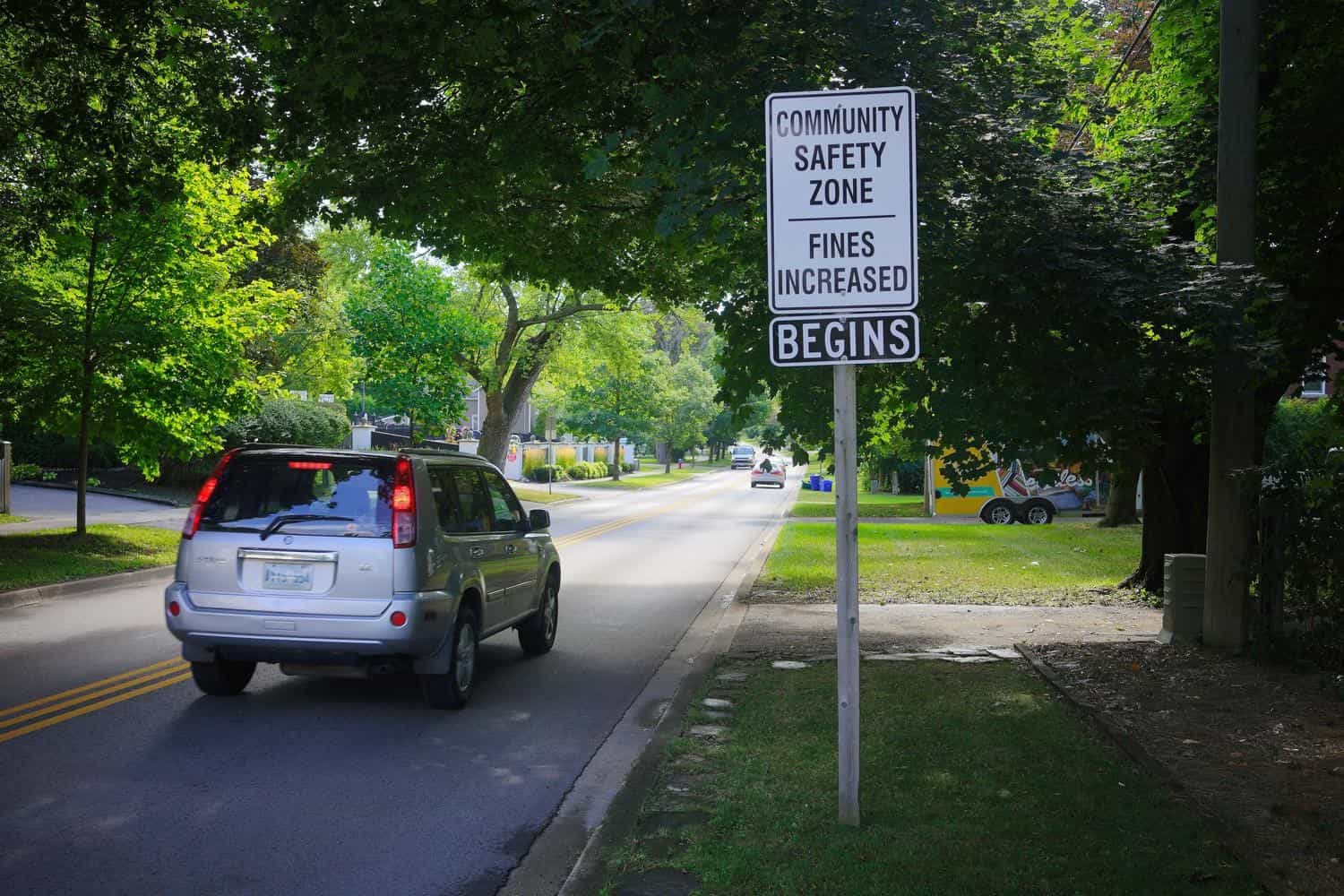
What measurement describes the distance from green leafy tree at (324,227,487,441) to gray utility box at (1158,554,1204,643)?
876 inches

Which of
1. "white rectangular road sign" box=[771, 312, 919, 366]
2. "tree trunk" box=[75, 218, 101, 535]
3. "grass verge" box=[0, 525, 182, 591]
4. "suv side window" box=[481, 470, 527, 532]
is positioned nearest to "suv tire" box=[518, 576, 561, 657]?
"suv side window" box=[481, 470, 527, 532]

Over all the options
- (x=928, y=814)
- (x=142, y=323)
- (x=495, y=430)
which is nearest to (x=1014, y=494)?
(x=495, y=430)

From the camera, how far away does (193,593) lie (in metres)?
7.68

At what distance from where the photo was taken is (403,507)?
25.0 feet

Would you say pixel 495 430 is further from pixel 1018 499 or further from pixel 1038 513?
pixel 1038 513

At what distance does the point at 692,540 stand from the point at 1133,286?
17.3 meters

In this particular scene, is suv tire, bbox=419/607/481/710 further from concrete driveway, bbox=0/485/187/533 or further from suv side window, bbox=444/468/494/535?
concrete driveway, bbox=0/485/187/533

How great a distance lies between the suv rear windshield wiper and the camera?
7598 mm

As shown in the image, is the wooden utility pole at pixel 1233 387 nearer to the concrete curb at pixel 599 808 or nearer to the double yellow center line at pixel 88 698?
Result: the concrete curb at pixel 599 808

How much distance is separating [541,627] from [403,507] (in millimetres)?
3272

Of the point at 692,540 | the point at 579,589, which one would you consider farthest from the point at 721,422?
the point at 579,589

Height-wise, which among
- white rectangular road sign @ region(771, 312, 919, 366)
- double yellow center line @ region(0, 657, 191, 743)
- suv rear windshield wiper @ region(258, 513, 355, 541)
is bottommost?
double yellow center line @ region(0, 657, 191, 743)

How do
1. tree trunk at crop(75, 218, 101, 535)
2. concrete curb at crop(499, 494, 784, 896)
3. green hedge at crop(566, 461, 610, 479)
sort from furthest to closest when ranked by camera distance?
green hedge at crop(566, 461, 610, 479), tree trunk at crop(75, 218, 101, 535), concrete curb at crop(499, 494, 784, 896)

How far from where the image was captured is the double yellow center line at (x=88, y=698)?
7.29 metres
